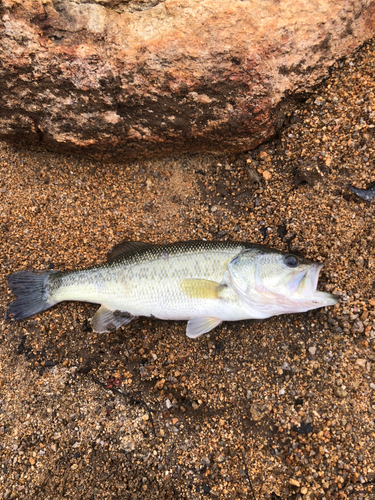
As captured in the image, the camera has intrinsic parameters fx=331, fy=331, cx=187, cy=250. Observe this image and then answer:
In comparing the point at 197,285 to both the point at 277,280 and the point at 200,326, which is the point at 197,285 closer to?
the point at 200,326

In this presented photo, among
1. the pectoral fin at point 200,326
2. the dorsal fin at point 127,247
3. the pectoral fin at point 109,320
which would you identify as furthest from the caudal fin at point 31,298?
the pectoral fin at point 200,326

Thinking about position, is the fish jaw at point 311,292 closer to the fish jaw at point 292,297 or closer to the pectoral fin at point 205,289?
the fish jaw at point 292,297

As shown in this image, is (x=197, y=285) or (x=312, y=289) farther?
(x=197, y=285)

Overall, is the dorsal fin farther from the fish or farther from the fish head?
the fish head

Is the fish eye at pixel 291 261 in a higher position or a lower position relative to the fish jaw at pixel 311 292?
higher

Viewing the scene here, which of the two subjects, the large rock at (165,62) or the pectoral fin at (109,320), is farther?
the pectoral fin at (109,320)

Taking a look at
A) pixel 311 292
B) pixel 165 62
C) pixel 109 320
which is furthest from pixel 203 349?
pixel 165 62

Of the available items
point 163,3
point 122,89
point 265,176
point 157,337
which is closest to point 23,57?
point 122,89
